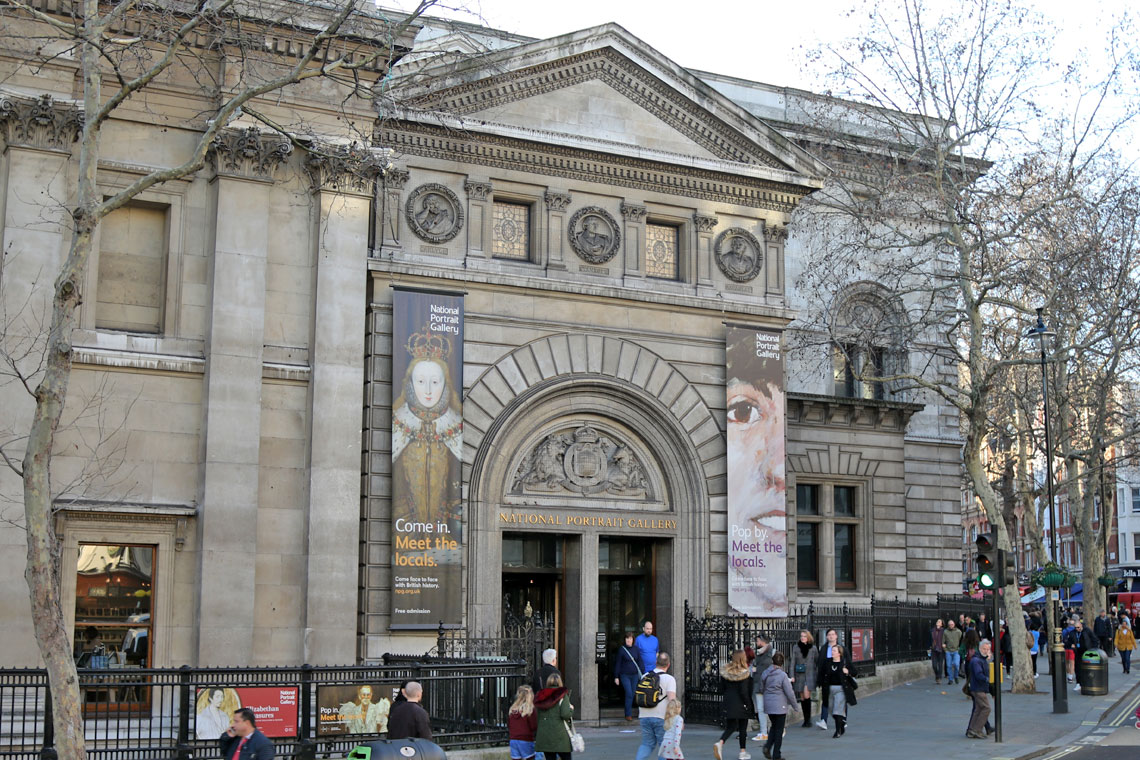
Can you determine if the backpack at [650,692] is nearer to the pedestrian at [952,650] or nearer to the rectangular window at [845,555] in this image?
the pedestrian at [952,650]

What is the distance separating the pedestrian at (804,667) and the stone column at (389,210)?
445 inches

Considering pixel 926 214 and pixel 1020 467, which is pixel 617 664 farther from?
pixel 1020 467

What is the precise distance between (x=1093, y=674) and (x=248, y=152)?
22.7m

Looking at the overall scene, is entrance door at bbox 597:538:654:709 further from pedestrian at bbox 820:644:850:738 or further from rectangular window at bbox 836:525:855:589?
rectangular window at bbox 836:525:855:589

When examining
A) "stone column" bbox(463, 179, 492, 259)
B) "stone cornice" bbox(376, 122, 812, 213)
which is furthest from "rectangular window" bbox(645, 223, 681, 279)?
"stone column" bbox(463, 179, 492, 259)

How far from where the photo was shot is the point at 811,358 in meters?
35.5

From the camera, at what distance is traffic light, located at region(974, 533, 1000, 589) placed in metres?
22.7

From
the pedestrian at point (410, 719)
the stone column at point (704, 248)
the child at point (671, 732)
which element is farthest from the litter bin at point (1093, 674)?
the pedestrian at point (410, 719)

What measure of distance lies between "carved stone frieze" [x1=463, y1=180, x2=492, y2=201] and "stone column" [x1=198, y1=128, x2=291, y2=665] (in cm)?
437

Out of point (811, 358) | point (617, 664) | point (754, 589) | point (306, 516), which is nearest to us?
point (306, 516)

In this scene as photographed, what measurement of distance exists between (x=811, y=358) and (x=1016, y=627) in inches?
353

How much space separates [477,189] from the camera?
1081 inches

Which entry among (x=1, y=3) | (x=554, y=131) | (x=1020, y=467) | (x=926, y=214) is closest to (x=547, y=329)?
(x=554, y=131)

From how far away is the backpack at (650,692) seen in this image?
17859 millimetres
